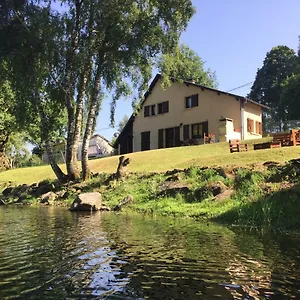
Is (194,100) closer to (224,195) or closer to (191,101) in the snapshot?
(191,101)

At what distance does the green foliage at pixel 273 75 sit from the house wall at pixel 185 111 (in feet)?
113

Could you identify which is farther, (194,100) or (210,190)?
(194,100)

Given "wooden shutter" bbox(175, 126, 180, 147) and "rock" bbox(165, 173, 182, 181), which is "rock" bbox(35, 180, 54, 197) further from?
"wooden shutter" bbox(175, 126, 180, 147)

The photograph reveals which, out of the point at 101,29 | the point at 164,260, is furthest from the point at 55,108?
the point at 164,260

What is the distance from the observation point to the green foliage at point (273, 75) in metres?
77.9

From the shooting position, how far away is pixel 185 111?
44844mm

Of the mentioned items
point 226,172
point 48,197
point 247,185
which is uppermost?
point 226,172

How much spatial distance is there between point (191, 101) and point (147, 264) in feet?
127

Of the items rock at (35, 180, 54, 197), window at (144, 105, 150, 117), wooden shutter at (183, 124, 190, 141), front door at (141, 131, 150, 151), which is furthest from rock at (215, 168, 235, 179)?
window at (144, 105, 150, 117)

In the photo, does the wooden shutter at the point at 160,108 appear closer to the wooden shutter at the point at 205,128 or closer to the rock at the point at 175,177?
the wooden shutter at the point at 205,128

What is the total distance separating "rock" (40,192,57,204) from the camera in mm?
22462

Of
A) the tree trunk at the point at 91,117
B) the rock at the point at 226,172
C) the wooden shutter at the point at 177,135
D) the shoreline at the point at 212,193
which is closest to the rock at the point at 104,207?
the shoreline at the point at 212,193

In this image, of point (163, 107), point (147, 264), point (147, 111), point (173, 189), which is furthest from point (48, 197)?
point (147, 111)

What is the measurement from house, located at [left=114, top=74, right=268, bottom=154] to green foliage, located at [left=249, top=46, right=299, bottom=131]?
3430 centimetres
